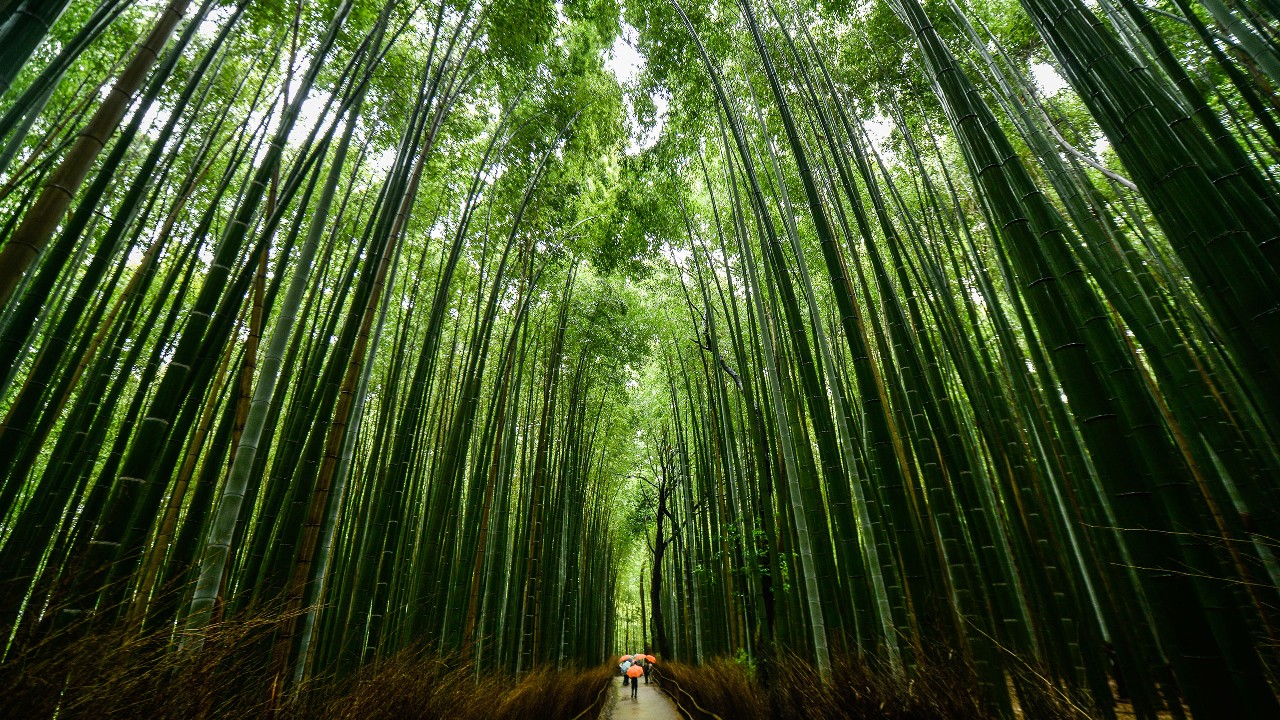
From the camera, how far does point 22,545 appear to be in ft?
5.02

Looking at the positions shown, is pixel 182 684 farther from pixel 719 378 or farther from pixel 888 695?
pixel 719 378

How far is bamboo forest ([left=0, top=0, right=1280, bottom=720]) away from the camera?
1.05 metres

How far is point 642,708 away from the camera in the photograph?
20.8 ft

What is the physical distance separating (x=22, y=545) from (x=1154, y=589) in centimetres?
302

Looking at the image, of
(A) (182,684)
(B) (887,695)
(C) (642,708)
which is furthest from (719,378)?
(C) (642,708)

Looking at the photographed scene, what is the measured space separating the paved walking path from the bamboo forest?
1262mm

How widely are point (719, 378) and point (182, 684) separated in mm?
4215

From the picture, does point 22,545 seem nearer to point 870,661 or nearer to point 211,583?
point 211,583

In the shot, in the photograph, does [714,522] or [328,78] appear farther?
[714,522]

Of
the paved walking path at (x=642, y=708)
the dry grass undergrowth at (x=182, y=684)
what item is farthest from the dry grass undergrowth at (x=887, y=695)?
the paved walking path at (x=642, y=708)

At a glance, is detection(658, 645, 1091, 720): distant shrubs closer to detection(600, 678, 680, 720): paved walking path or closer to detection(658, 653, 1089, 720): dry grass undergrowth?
detection(658, 653, 1089, 720): dry grass undergrowth

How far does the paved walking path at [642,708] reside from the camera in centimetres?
562

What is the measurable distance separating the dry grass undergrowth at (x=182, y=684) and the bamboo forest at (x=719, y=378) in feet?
0.03

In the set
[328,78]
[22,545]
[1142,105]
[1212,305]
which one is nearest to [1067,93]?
[1142,105]
